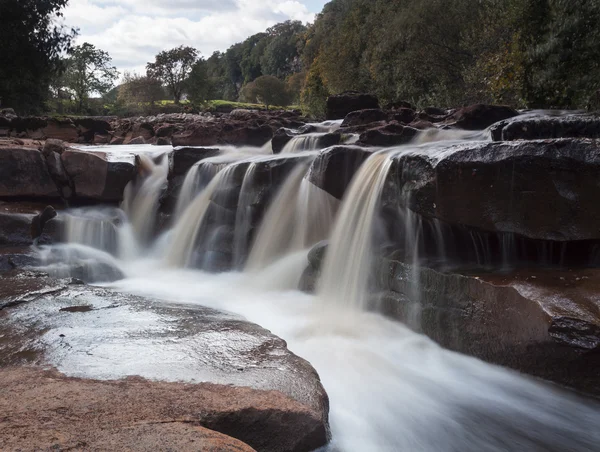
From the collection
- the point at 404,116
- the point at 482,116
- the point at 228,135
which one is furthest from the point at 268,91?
the point at 482,116

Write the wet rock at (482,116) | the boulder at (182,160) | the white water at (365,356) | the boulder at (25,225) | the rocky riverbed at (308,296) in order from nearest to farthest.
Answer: the rocky riverbed at (308,296), the white water at (365,356), the boulder at (25,225), the boulder at (182,160), the wet rock at (482,116)

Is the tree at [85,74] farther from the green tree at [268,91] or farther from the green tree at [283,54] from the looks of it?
the green tree at [283,54]

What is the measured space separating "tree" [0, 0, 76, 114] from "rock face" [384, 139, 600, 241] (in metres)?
25.2

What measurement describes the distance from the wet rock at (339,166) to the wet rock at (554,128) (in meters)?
2.83

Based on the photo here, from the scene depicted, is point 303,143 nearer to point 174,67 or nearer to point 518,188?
point 518,188

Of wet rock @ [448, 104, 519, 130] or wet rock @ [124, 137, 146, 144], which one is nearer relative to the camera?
wet rock @ [448, 104, 519, 130]

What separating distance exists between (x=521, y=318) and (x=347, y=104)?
1601 centimetres

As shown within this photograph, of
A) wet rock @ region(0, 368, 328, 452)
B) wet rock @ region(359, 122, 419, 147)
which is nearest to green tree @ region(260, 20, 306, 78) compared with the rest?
wet rock @ region(359, 122, 419, 147)

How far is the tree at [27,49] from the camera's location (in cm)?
2305

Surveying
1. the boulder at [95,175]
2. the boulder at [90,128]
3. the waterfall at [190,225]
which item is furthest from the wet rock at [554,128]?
the boulder at [90,128]

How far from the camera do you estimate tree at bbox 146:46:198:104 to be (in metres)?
60.8

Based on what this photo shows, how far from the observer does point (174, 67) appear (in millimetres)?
61562

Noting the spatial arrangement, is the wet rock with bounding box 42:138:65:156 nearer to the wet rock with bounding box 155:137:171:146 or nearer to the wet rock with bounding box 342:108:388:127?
the wet rock with bounding box 155:137:171:146

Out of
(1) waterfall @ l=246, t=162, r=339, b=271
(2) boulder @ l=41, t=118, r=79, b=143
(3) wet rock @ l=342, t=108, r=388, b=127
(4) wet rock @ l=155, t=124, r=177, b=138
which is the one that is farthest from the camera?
(4) wet rock @ l=155, t=124, r=177, b=138
